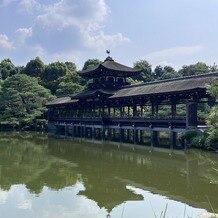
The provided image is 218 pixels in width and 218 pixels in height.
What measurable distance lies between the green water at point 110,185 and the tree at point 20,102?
93.4ft

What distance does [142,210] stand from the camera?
12.4 m

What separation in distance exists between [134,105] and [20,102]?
23834 mm

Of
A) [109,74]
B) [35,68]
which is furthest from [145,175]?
[35,68]

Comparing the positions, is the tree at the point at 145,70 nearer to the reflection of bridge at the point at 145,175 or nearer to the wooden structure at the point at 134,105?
the wooden structure at the point at 134,105

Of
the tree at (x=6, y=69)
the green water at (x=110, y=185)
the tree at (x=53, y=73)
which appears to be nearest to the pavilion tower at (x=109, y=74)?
the green water at (x=110, y=185)

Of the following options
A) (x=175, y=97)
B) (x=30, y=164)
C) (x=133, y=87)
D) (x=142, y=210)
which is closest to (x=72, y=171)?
(x=30, y=164)

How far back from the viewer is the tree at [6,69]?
8444 cm

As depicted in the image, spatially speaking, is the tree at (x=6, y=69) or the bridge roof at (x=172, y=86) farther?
the tree at (x=6, y=69)

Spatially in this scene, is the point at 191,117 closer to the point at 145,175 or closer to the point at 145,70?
the point at 145,175

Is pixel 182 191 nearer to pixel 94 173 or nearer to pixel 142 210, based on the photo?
pixel 142 210

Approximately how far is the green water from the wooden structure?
4.01 m

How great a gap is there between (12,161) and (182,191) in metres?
14.2

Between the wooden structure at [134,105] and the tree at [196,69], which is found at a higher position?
the tree at [196,69]

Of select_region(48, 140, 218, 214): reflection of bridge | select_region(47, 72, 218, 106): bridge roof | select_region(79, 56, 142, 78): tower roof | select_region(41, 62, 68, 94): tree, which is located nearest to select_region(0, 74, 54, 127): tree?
select_region(79, 56, 142, 78): tower roof
